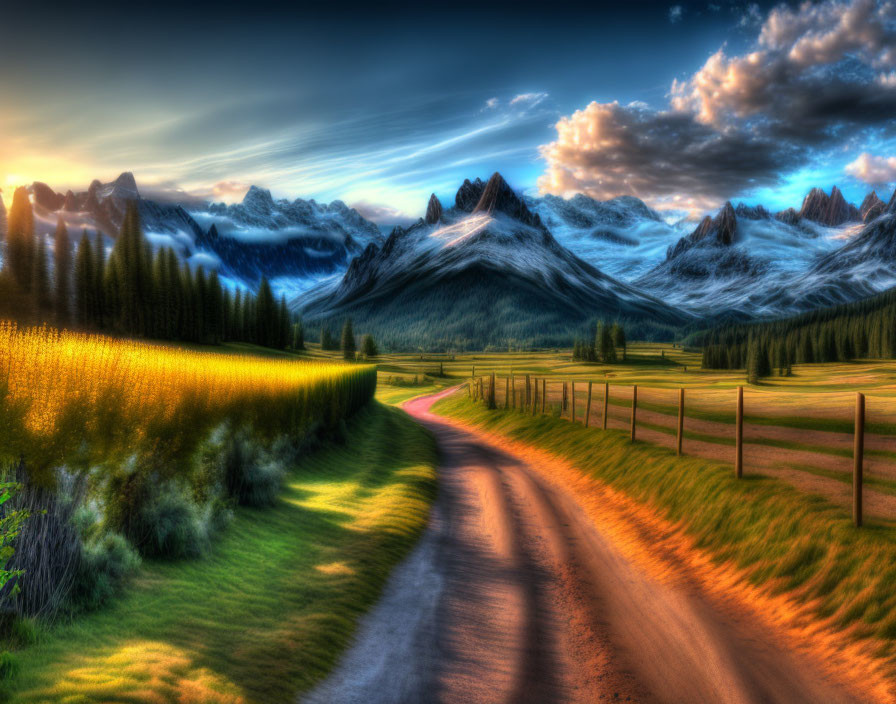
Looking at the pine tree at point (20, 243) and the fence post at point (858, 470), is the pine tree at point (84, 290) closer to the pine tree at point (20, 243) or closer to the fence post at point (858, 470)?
the pine tree at point (20, 243)

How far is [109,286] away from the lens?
81812 millimetres

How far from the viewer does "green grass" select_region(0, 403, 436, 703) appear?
22.1 feet

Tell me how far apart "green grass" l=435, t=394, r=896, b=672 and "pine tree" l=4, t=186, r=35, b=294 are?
8587cm

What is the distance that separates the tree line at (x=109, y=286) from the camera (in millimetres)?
74875

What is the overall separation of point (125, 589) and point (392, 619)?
4718mm

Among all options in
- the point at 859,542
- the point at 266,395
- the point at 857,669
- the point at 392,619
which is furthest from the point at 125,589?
the point at 859,542

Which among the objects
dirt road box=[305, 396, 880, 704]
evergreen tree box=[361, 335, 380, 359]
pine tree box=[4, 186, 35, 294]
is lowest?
dirt road box=[305, 396, 880, 704]

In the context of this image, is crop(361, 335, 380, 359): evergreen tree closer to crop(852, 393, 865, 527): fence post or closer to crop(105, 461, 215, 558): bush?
crop(105, 461, 215, 558): bush

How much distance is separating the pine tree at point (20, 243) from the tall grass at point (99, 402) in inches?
3142

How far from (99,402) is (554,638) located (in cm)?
925

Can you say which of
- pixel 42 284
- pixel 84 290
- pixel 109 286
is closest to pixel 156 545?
pixel 84 290

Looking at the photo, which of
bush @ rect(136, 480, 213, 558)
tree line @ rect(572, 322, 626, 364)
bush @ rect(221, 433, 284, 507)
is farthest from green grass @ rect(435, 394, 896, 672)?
tree line @ rect(572, 322, 626, 364)

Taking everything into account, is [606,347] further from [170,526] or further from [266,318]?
[170,526]

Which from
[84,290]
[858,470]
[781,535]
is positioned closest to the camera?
[858,470]
